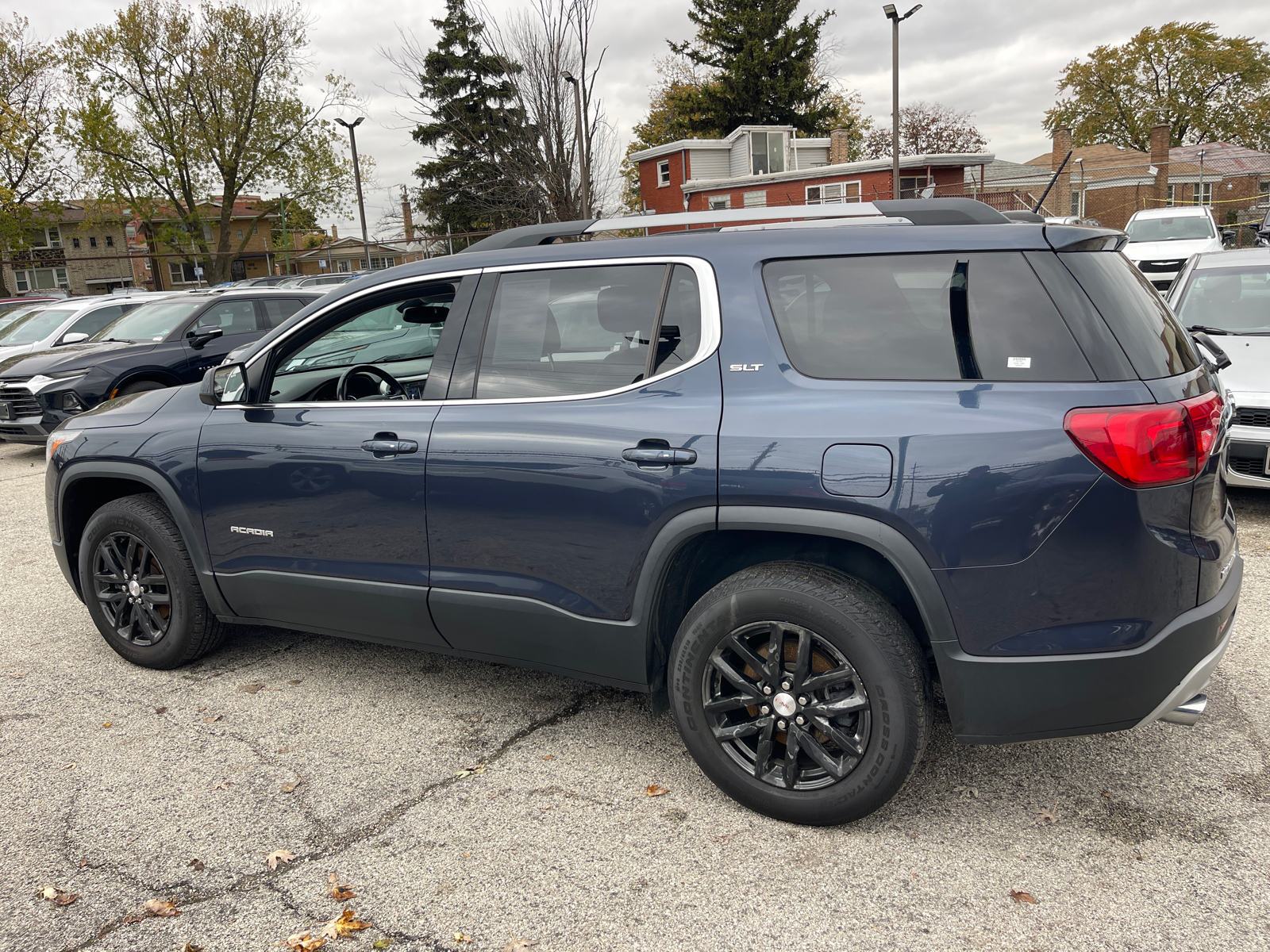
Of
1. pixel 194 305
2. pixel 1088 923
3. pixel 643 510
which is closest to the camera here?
pixel 1088 923

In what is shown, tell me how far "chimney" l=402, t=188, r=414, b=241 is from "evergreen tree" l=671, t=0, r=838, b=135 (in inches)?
628

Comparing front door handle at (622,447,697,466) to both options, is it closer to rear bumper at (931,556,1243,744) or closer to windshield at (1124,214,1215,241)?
rear bumper at (931,556,1243,744)

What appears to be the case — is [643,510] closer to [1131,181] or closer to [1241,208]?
[1131,181]

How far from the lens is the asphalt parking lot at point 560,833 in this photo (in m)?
2.42

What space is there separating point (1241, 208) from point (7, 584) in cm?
6752

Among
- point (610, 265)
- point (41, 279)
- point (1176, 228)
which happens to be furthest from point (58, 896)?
point (41, 279)

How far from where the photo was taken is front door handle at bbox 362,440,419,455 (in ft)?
10.8

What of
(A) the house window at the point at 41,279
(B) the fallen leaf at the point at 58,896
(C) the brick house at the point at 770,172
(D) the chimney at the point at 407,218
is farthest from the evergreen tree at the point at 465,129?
(A) the house window at the point at 41,279

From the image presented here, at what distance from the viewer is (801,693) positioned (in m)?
2.73

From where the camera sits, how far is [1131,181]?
52.5 m

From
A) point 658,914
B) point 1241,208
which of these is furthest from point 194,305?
point 1241,208

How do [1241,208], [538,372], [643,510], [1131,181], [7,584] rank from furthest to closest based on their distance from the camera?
[1241,208]
[1131,181]
[7,584]
[538,372]
[643,510]

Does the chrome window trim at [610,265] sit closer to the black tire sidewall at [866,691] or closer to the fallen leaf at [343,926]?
the black tire sidewall at [866,691]

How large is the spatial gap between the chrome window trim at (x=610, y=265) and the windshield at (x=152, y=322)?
26.3 ft
